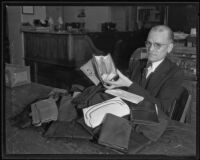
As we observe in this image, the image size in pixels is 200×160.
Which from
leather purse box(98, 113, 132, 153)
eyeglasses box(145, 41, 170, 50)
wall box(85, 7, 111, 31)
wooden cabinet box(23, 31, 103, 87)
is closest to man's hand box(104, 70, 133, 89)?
leather purse box(98, 113, 132, 153)

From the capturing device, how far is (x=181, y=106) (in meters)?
0.92

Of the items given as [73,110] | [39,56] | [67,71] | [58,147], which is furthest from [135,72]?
[39,56]

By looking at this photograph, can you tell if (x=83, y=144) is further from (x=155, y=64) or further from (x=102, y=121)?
(x=155, y=64)

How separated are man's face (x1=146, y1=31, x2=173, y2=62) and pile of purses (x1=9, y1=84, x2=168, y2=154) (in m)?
0.28

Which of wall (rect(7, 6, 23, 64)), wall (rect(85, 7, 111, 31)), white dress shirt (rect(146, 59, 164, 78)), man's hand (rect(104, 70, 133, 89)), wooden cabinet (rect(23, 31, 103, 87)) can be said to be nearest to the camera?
man's hand (rect(104, 70, 133, 89))

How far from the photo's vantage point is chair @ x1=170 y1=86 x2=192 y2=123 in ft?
2.97

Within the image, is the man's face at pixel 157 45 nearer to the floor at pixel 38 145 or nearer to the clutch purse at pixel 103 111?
the clutch purse at pixel 103 111

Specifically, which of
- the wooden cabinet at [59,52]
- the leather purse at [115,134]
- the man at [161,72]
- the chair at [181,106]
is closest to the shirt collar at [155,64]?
the man at [161,72]

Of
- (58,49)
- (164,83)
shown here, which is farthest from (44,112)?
(58,49)

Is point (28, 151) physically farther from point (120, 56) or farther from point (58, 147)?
point (120, 56)

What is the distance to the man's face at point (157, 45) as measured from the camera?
2.95ft

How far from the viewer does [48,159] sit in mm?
619

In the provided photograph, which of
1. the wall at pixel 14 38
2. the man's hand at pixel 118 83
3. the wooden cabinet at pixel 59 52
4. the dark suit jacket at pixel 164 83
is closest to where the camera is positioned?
the man's hand at pixel 118 83

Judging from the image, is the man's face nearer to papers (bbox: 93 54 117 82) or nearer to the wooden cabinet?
papers (bbox: 93 54 117 82)
